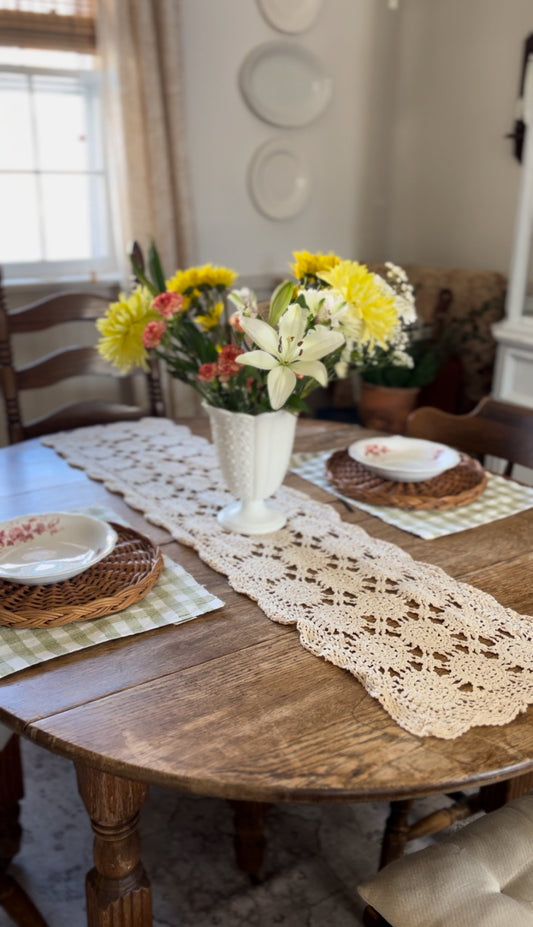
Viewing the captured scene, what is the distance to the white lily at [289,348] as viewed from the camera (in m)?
1.03

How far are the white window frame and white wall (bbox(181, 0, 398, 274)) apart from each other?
362 millimetres

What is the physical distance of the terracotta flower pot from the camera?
3096 mm

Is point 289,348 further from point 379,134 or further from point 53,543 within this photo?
point 379,134

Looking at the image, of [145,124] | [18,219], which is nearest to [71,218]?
[18,219]

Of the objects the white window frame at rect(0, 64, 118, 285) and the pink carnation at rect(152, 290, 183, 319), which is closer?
the pink carnation at rect(152, 290, 183, 319)

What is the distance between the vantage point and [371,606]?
1.06 metres

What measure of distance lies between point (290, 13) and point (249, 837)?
3.08 metres

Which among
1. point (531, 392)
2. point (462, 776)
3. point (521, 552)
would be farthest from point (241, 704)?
point (531, 392)

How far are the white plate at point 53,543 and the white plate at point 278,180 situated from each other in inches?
94.9

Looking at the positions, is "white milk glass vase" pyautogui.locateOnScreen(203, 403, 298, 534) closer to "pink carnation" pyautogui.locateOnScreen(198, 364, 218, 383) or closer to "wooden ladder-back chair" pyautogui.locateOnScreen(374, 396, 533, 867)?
"pink carnation" pyautogui.locateOnScreen(198, 364, 218, 383)

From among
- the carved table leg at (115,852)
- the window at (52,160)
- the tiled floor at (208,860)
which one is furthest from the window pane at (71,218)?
the carved table leg at (115,852)

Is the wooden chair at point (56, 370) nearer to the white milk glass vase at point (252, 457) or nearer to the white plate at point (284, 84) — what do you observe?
the white milk glass vase at point (252, 457)

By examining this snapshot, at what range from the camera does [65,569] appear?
1054 mm

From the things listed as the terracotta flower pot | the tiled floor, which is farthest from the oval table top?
the terracotta flower pot
